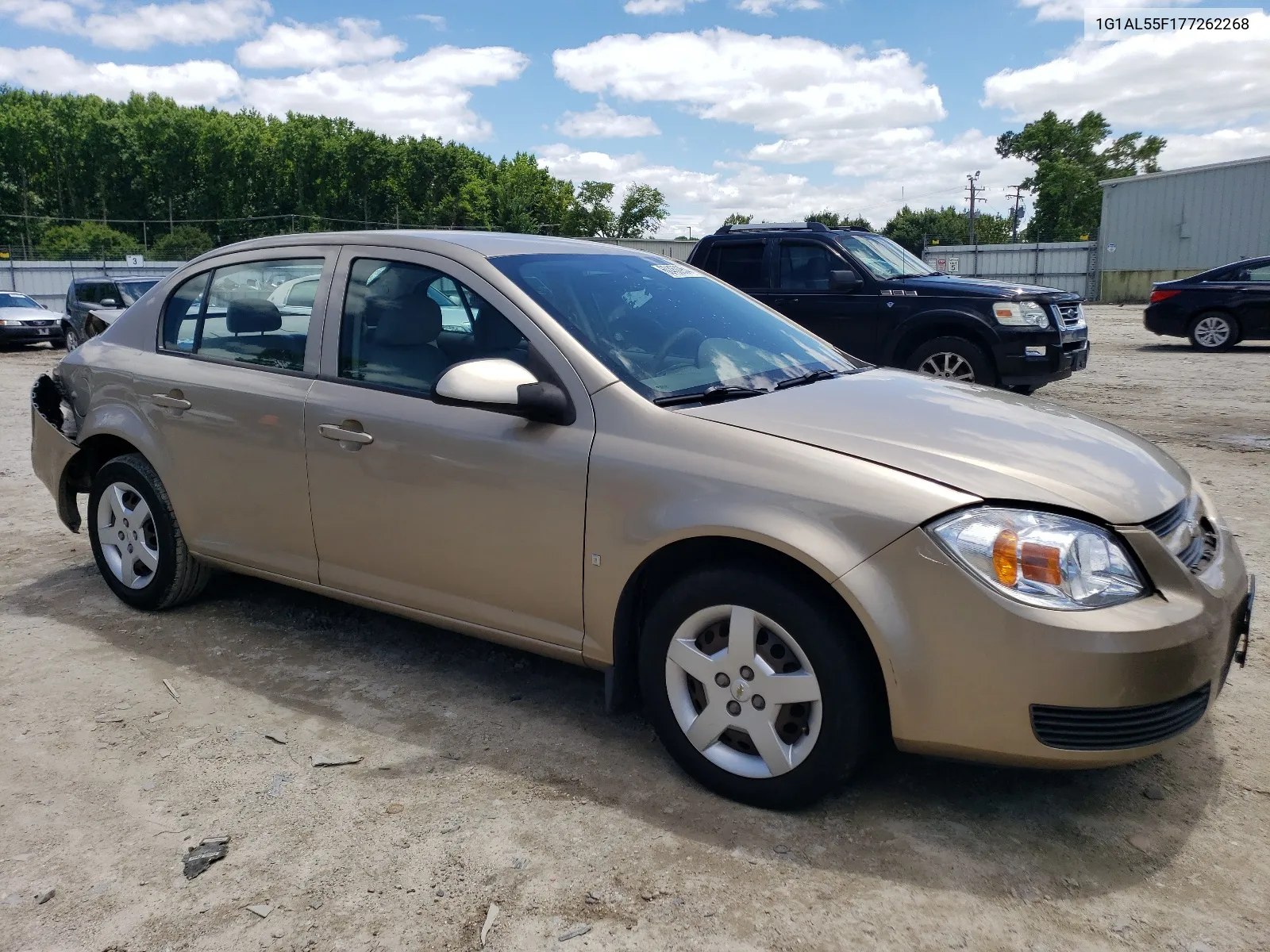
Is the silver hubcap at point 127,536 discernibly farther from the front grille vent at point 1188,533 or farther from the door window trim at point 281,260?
the front grille vent at point 1188,533

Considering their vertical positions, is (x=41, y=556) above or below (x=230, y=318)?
below

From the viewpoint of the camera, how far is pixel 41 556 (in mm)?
5547

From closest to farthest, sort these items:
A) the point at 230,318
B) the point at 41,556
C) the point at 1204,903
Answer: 1. the point at 1204,903
2. the point at 230,318
3. the point at 41,556

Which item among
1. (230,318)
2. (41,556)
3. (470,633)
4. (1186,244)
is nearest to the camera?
(470,633)

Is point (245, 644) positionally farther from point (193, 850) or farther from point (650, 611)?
point (650, 611)

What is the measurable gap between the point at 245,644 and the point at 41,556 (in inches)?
82.9

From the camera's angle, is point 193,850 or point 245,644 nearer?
point 193,850

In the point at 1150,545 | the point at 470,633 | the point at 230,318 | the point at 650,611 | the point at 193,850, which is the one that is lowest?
the point at 193,850

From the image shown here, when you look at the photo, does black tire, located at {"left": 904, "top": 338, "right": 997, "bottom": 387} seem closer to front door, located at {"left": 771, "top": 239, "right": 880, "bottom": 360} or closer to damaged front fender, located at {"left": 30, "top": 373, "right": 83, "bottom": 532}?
front door, located at {"left": 771, "top": 239, "right": 880, "bottom": 360}

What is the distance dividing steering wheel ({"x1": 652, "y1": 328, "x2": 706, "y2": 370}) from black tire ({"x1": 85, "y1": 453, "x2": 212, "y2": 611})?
7.57 ft

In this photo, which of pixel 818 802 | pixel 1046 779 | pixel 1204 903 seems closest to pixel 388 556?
pixel 818 802

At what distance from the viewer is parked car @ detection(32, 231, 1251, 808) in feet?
8.25

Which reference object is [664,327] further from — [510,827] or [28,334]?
[28,334]

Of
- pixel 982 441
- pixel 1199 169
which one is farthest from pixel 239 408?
pixel 1199 169
